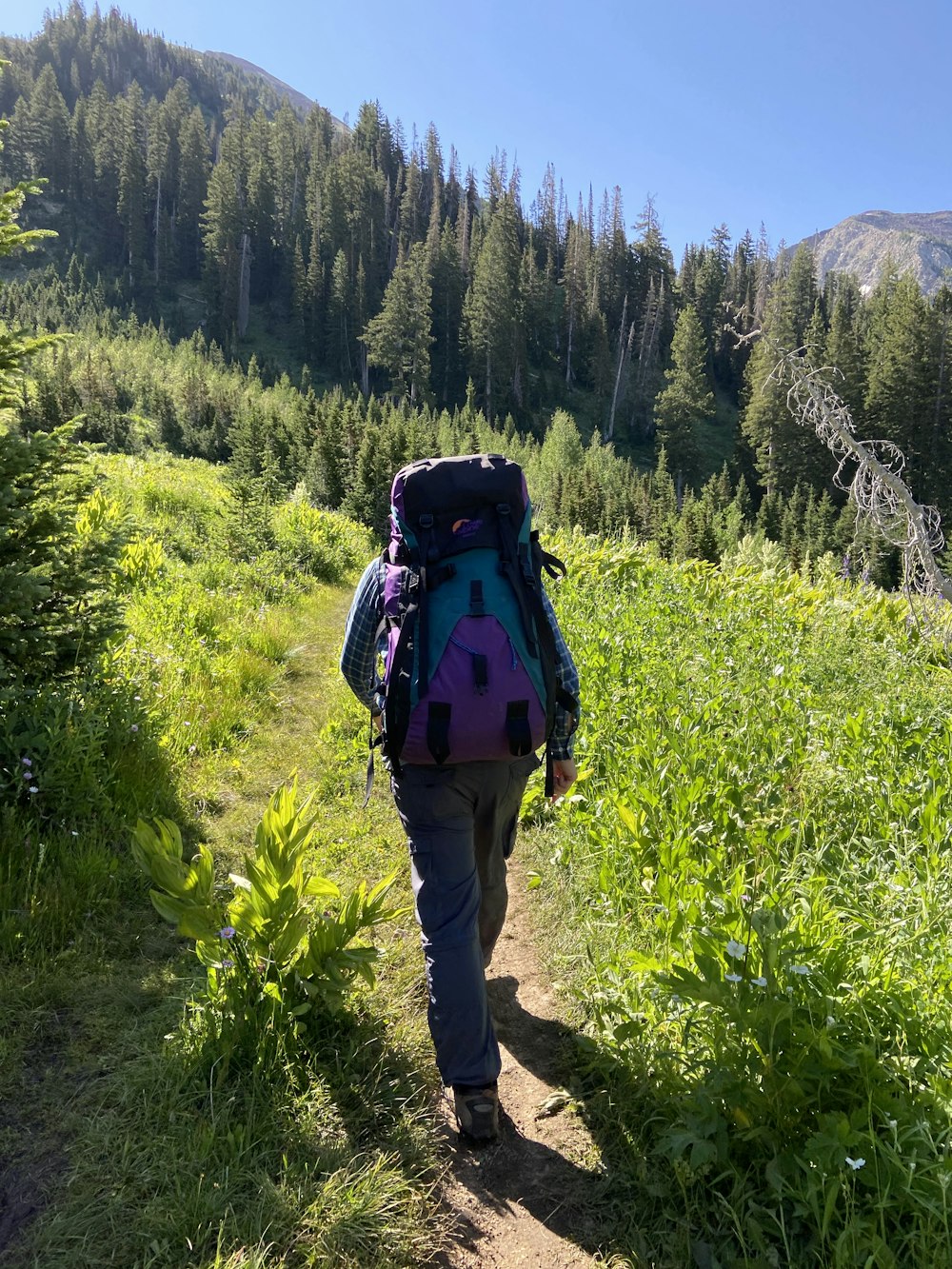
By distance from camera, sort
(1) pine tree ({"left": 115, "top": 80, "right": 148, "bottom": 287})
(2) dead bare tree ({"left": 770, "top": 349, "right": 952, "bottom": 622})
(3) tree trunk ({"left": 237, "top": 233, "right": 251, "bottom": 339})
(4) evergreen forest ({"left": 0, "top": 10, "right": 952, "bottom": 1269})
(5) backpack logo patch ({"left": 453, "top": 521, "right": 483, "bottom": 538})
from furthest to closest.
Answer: (1) pine tree ({"left": 115, "top": 80, "right": 148, "bottom": 287}) → (3) tree trunk ({"left": 237, "top": 233, "right": 251, "bottom": 339}) → (2) dead bare tree ({"left": 770, "top": 349, "right": 952, "bottom": 622}) → (5) backpack logo patch ({"left": 453, "top": 521, "right": 483, "bottom": 538}) → (4) evergreen forest ({"left": 0, "top": 10, "right": 952, "bottom": 1269})

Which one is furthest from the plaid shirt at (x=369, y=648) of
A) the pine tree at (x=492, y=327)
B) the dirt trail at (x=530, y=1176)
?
the pine tree at (x=492, y=327)

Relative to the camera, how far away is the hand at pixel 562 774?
2893 mm

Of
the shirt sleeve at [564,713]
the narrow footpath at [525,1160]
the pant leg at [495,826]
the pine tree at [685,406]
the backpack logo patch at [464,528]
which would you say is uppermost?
the pine tree at [685,406]

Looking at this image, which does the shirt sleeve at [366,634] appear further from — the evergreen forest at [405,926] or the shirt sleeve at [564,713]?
the shirt sleeve at [564,713]

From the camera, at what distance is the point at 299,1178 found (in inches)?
82.0

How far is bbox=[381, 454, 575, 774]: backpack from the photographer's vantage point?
7.43 ft

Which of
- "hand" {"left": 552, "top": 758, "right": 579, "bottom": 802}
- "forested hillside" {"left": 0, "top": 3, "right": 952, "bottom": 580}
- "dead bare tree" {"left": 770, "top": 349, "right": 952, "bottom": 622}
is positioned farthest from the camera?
"forested hillside" {"left": 0, "top": 3, "right": 952, "bottom": 580}

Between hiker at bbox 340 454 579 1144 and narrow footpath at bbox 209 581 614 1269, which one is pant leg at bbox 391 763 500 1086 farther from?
narrow footpath at bbox 209 581 614 1269

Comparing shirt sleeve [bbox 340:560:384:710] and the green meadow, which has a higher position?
shirt sleeve [bbox 340:560:384:710]

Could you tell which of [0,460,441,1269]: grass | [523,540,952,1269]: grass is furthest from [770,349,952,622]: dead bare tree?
[0,460,441,1269]: grass

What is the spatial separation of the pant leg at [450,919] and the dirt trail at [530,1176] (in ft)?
0.92

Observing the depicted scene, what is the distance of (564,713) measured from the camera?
279 centimetres

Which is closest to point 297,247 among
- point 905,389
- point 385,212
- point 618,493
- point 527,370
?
point 385,212

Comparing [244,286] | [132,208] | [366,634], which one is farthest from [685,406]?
[366,634]
